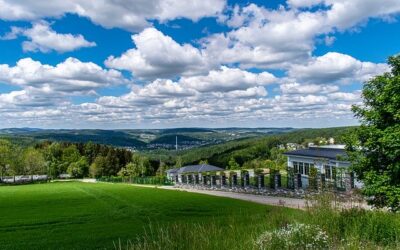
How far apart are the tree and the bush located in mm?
4561

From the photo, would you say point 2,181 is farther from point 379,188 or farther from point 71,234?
point 379,188

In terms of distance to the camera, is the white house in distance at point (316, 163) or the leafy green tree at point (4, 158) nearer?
the white house in distance at point (316, 163)

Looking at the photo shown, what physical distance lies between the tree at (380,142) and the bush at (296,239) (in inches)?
180

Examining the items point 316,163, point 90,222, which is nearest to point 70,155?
point 316,163

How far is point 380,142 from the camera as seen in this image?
1073 cm

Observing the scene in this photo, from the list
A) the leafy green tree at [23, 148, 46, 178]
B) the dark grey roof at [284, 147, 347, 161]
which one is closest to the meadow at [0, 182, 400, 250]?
the dark grey roof at [284, 147, 347, 161]

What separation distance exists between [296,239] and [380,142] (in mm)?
5472

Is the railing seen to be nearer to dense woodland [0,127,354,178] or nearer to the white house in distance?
dense woodland [0,127,354,178]

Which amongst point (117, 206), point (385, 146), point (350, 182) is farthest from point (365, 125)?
point (117, 206)

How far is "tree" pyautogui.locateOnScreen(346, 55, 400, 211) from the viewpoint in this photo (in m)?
10.5

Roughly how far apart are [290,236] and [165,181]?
60.4 meters

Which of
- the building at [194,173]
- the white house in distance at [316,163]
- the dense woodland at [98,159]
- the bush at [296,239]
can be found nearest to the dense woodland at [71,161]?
the dense woodland at [98,159]

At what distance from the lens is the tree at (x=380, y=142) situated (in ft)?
34.3

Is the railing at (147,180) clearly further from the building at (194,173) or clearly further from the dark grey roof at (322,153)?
the dark grey roof at (322,153)
